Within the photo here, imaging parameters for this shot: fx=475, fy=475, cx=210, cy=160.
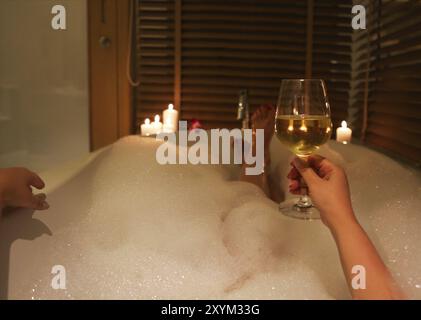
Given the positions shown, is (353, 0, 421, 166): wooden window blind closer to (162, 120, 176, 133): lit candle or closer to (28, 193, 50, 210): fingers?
(162, 120, 176, 133): lit candle

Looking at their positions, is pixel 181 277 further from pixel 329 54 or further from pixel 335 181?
pixel 329 54

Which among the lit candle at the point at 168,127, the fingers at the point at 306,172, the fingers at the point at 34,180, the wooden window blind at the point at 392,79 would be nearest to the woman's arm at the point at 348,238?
the fingers at the point at 306,172

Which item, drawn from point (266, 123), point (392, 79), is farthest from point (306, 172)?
point (392, 79)

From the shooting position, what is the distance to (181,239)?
994 mm

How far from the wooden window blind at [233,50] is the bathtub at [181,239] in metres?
1.47

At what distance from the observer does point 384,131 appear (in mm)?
1993

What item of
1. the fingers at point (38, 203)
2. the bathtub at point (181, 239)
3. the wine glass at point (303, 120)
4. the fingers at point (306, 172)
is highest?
the wine glass at point (303, 120)

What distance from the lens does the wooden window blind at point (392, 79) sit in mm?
1648

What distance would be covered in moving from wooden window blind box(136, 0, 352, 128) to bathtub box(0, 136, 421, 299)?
4.83 ft

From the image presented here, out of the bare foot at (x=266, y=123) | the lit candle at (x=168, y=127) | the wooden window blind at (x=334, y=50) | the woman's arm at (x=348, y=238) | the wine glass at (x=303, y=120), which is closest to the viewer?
the woman's arm at (x=348, y=238)

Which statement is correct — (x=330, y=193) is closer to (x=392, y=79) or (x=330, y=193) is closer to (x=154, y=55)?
(x=392, y=79)

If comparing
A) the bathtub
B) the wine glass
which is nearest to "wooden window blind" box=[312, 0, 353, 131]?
the bathtub

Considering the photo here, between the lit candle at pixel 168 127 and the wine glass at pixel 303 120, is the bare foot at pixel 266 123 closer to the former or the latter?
the lit candle at pixel 168 127

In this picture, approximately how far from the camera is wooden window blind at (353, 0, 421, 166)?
1.65m
